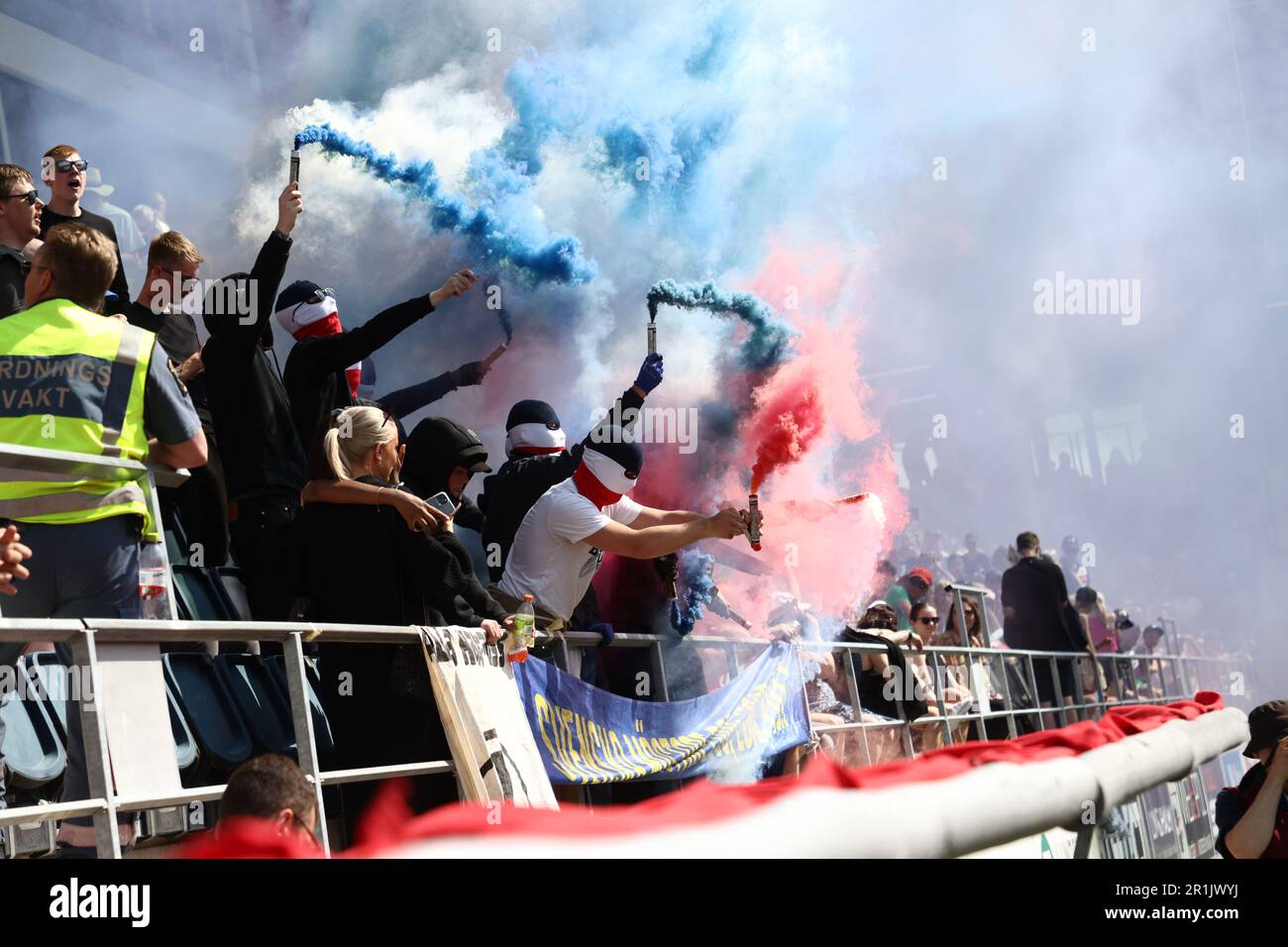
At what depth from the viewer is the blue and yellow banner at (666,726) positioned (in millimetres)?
4426

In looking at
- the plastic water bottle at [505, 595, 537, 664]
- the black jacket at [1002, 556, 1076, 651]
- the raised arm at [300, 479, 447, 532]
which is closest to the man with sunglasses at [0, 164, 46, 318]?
the raised arm at [300, 479, 447, 532]

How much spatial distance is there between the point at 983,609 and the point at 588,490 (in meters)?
4.80

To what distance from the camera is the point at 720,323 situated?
8430mm

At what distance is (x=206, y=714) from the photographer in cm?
417

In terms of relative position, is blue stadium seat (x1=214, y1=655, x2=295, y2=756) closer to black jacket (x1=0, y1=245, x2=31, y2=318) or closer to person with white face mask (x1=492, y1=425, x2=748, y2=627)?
person with white face mask (x1=492, y1=425, x2=748, y2=627)

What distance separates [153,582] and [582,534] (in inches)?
77.8

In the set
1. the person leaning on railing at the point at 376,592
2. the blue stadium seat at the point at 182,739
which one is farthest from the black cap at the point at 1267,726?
the blue stadium seat at the point at 182,739

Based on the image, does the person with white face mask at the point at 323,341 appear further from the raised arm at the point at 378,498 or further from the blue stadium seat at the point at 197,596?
the raised arm at the point at 378,498

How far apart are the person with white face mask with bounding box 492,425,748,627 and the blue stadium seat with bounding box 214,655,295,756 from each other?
92cm
